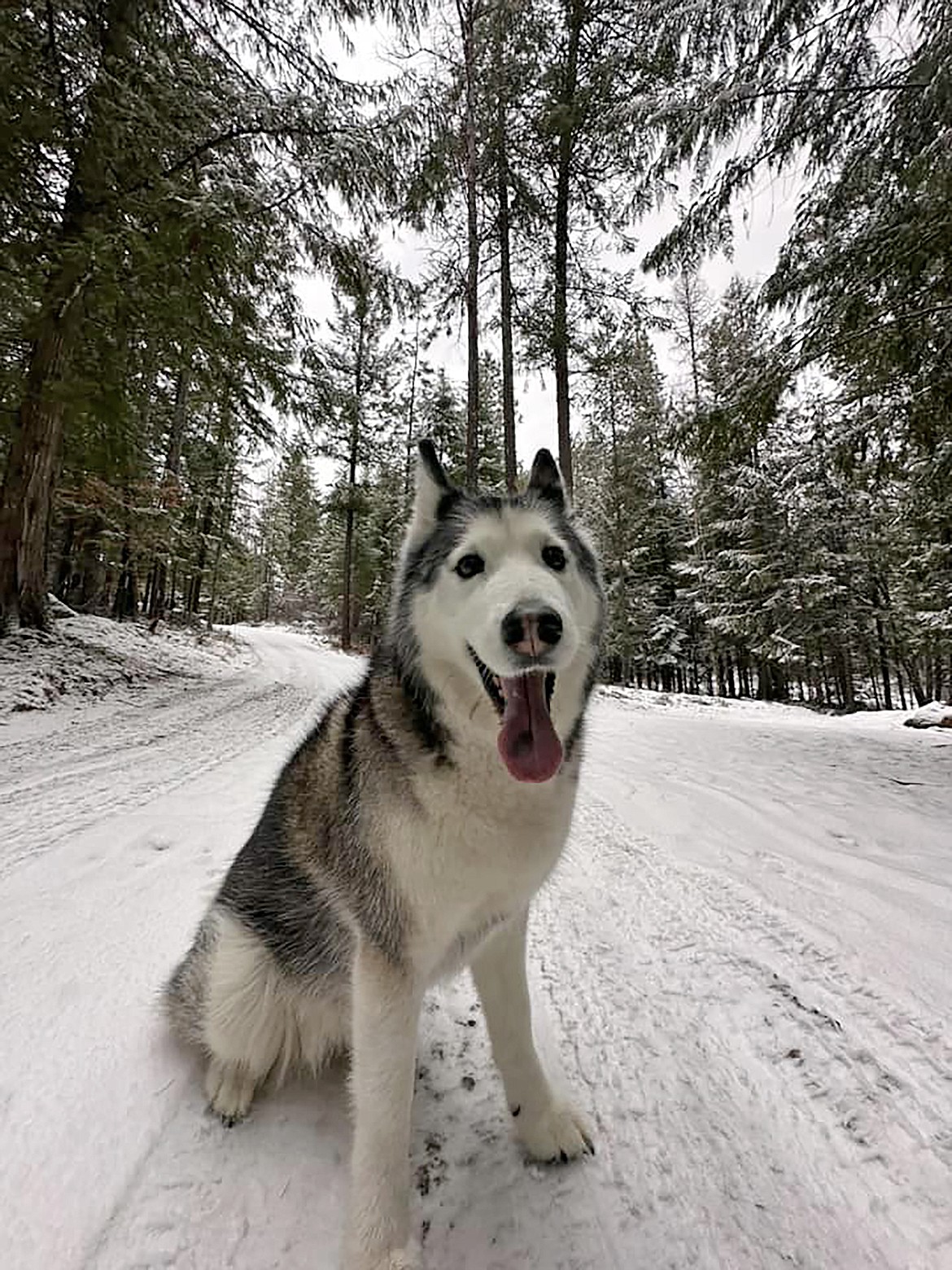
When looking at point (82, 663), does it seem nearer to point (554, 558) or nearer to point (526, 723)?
point (554, 558)

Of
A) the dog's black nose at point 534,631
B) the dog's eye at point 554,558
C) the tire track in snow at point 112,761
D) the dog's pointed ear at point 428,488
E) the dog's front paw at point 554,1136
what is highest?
the dog's pointed ear at point 428,488

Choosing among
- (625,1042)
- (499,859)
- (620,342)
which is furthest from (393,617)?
(620,342)

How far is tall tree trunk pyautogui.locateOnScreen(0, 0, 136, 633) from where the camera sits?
19.4ft

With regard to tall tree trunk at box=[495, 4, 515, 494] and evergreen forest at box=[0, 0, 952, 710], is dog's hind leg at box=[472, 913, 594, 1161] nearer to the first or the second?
evergreen forest at box=[0, 0, 952, 710]

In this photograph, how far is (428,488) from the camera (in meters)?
1.99

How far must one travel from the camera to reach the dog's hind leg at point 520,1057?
1.47 meters

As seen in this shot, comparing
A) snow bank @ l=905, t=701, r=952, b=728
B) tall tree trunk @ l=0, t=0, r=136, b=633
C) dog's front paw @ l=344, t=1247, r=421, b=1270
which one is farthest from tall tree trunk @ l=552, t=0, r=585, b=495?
dog's front paw @ l=344, t=1247, r=421, b=1270

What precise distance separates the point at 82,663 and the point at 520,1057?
925 centimetres

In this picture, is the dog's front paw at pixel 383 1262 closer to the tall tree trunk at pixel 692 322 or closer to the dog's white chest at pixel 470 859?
the dog's white chest at pixel 470 859

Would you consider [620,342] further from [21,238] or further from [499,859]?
[499,859]

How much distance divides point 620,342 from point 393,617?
39.3 feet

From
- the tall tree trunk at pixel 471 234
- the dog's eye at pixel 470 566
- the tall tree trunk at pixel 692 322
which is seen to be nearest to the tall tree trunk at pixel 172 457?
the tall tree trunk at pixel 471 234

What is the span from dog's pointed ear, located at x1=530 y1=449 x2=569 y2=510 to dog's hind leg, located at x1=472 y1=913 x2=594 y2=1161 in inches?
57.1

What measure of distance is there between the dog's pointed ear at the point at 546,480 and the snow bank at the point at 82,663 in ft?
21.7
